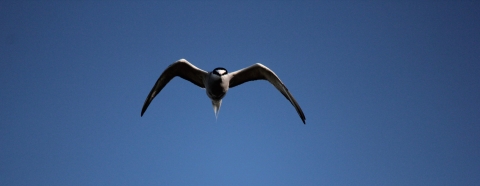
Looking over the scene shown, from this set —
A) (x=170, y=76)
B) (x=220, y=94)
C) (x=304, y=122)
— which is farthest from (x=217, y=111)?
(x=304, y=122)

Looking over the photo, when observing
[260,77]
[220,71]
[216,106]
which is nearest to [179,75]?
[216,106]

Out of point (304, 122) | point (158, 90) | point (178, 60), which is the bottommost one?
point (304, 122)

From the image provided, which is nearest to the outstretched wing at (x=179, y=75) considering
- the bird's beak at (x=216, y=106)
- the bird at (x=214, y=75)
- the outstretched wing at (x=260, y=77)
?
the bird at (x=214, y=75)

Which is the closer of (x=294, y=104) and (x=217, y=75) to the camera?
(x=217, y=75)

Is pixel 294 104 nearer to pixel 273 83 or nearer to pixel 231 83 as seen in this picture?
pixel 273 83

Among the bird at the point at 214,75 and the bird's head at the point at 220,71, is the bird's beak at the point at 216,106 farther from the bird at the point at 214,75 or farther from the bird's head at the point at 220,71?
the bird's head at the point at 220,71

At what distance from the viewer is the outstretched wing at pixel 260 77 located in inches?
543

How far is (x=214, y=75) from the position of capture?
13.2 metres

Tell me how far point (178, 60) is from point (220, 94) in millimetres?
1598

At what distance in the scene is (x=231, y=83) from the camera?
14.3 metres

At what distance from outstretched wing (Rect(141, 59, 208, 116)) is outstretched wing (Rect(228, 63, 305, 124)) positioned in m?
0.98

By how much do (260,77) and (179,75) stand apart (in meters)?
2.52

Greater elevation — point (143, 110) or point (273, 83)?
point (273, 83)

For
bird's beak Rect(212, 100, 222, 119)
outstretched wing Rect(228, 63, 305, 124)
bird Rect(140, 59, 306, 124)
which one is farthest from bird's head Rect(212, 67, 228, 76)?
bird's beak Rect(212, 100, 222, 119)
